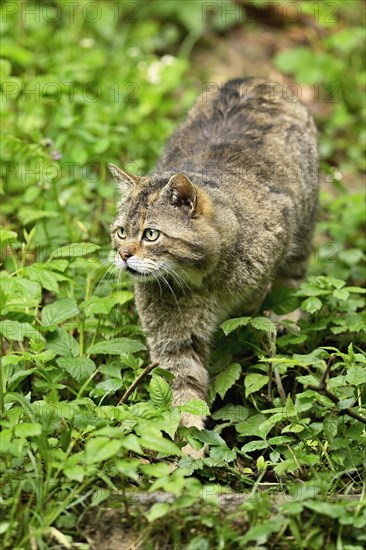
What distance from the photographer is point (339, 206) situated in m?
6.86

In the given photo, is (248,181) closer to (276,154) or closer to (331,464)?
(276,154)

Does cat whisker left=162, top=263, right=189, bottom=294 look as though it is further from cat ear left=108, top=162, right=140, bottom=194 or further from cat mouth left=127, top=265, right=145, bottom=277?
cat ear left=108, top=162, right=140, bottom=194

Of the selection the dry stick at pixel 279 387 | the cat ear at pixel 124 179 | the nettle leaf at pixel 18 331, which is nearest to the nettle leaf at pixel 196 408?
the dry stick at pixel 279 387

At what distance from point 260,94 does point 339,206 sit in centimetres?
137

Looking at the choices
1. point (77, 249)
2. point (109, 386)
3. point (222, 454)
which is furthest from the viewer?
point (77, 249)

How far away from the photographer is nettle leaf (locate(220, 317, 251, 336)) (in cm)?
455

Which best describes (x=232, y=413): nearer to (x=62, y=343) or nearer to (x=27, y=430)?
(x=62, y=343)

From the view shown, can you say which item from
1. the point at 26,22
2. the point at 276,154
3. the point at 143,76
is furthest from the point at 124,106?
the point at 276,154

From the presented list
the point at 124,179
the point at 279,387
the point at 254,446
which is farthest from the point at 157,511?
the point at 124,179

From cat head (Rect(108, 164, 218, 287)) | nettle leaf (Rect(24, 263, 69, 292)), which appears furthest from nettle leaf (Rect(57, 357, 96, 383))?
cat head (Rect(108, 164, 218, 287))

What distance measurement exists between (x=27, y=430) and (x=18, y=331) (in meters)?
1.18

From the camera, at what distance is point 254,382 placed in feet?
15.2

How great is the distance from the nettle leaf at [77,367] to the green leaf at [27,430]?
99 centimetres

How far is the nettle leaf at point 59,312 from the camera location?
188 inches
